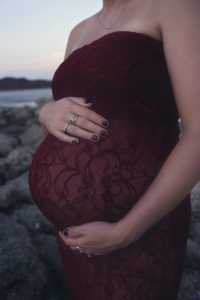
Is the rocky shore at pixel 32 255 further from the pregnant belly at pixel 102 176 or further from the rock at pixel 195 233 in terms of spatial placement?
the pregnant belly at pixel 102 176

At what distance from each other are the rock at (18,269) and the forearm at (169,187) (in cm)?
106

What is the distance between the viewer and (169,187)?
0.79 m

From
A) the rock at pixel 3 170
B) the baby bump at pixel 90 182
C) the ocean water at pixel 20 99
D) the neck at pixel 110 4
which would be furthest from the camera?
the ocean water at pixel 20 99

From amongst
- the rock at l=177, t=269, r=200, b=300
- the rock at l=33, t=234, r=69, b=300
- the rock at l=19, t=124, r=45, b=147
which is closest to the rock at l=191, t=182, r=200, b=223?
the rock at l=177, t=269, r=200, b=300

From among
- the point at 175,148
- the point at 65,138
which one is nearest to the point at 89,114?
the point at 65,138

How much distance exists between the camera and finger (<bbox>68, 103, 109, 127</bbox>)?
97 cm

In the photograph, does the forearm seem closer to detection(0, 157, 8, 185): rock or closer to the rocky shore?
the rocky shore

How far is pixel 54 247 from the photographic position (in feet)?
6.57

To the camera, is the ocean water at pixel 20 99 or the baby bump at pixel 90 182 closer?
the baby bump at pixel 90 182

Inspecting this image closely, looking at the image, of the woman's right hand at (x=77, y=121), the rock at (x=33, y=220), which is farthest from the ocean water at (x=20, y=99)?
the woman's right hand at (x=77, y=121)

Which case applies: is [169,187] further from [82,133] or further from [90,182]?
[82,133]

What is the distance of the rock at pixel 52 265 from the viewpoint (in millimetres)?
1724

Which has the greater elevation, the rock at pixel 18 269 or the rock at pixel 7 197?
the rock at pixel 18 269

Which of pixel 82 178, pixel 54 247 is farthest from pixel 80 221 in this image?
pixel 54 247
